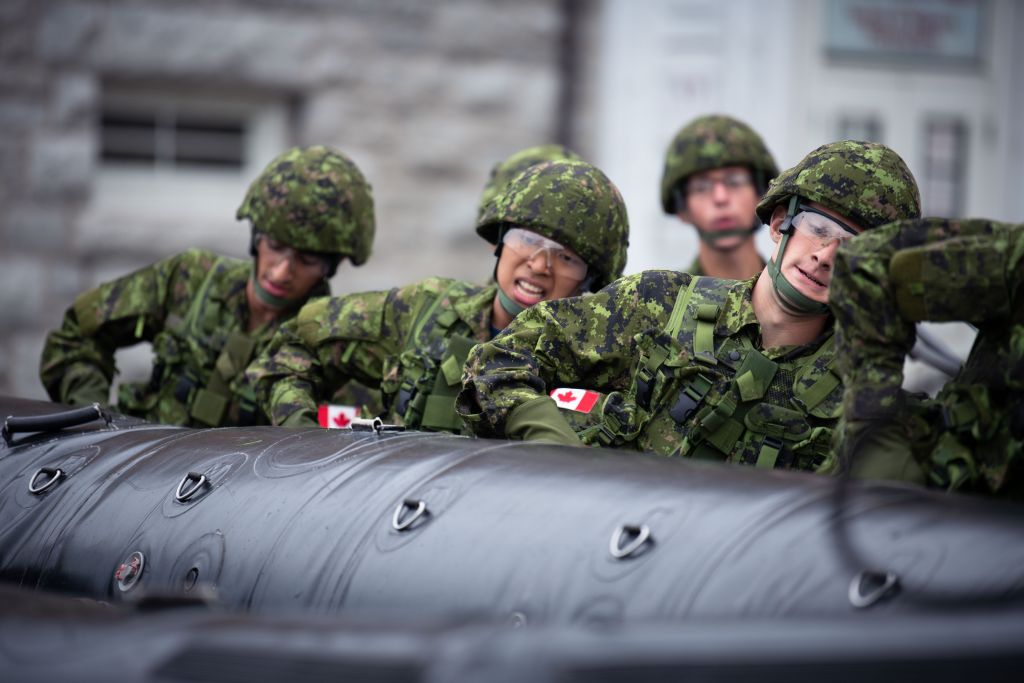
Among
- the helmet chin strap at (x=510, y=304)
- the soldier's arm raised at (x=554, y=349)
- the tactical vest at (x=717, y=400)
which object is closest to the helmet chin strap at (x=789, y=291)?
the tactical vest at (x=717, y=400)

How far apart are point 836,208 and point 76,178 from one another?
569 cm

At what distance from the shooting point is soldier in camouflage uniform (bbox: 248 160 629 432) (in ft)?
14.8

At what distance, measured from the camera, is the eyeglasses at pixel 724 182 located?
621 centimetres

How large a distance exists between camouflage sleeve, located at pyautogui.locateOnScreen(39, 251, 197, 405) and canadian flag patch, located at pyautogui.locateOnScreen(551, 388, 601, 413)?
2.28 m

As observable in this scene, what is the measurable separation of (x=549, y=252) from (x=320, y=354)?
43.6 inches

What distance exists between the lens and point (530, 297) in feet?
14.9

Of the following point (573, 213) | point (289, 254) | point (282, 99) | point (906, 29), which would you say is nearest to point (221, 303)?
point (289, 254)

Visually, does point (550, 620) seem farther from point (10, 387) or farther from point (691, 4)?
point (691, 4)

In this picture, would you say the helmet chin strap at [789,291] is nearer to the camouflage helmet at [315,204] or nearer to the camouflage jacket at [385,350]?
the camouflage jacket at [385,350]

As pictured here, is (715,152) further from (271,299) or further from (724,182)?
(271,299)

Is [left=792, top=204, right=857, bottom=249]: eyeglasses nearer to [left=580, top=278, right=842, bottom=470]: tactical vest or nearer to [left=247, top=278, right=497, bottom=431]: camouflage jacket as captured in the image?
[left=580, top=278, right=842, bottom=470]: tactical vest

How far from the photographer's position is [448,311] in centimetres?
488

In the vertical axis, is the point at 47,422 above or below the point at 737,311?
below

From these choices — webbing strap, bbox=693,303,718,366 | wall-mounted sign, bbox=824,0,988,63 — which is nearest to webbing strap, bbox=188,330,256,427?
webbing strap, bbox=693,303,718,366
